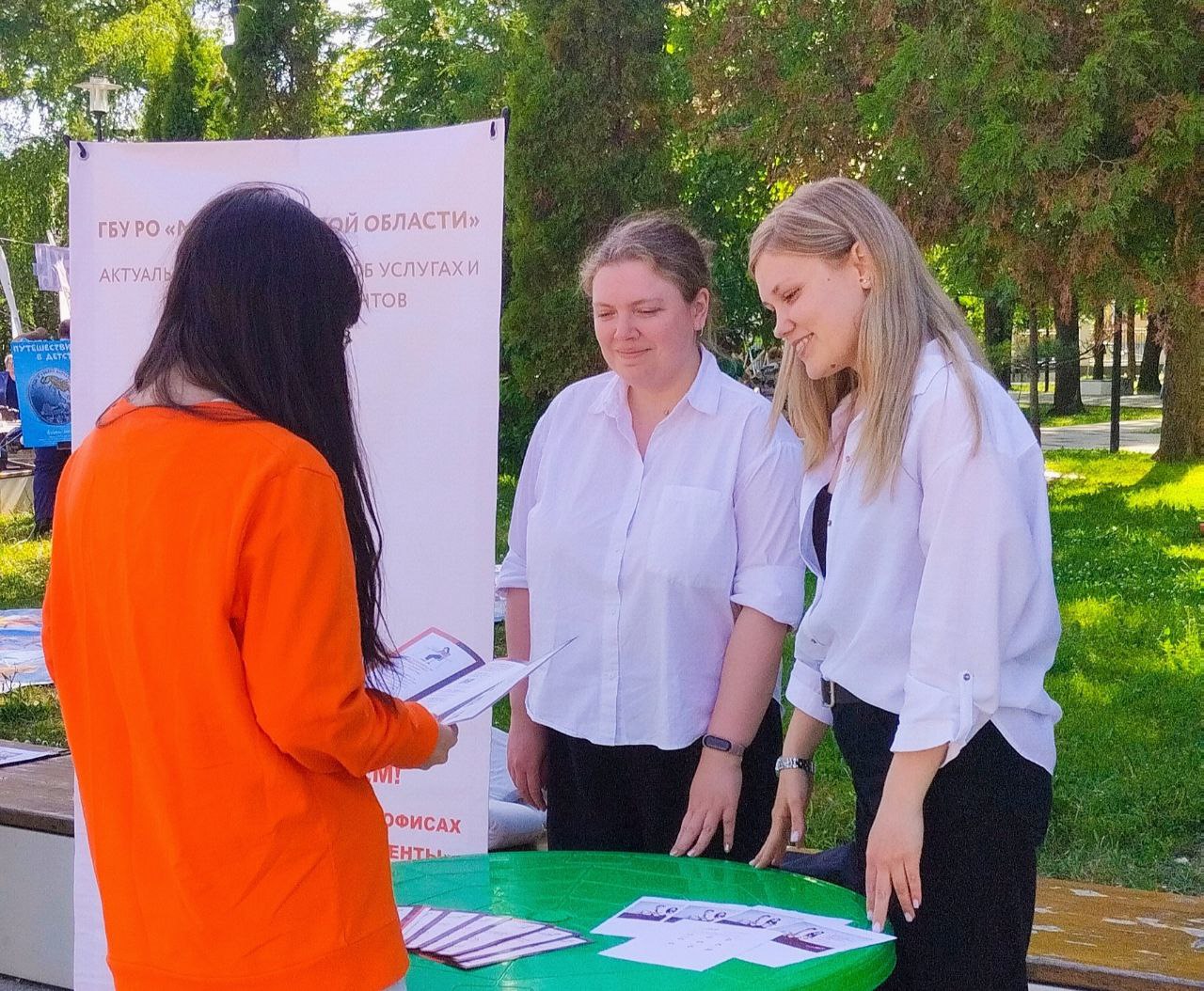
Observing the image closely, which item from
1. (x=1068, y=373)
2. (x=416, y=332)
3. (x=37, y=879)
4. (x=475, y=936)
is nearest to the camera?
(x=475, y=936)

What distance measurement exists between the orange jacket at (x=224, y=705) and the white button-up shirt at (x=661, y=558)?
2.87 ft

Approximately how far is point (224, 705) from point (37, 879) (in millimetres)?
2598

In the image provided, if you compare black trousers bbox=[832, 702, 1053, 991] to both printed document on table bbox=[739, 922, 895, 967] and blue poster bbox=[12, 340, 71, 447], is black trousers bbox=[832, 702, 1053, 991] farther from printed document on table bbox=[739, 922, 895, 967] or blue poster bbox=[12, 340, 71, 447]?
blue poster bbox=[12, 340, 71, 447]

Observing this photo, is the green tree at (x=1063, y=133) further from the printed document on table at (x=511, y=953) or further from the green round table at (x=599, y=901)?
the printed document on table at (x=511, y=953)

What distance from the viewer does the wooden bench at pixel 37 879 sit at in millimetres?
3387

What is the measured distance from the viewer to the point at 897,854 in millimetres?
1595

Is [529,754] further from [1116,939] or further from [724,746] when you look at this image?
[1116,939]

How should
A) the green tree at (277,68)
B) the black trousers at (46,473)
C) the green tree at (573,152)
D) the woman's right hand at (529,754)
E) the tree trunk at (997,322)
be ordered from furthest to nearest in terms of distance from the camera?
the tree trunk at (997,322) < the green tree at (277,68) < the green tree at (573,152) < the black trousers at (46,473) < the woman's right hand at (529,754)

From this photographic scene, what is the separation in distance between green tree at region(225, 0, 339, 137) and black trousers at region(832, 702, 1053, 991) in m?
18.5

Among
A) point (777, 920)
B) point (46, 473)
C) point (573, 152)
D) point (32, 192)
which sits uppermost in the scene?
point (32, 192)

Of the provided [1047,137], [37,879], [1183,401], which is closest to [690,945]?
[37,879]

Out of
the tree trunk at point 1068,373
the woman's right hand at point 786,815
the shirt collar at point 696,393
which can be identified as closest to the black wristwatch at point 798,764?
the woman's right hand at point 786,815

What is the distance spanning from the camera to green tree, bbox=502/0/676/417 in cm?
1304

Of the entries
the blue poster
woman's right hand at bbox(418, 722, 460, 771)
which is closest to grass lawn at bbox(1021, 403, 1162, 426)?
the blue poster
